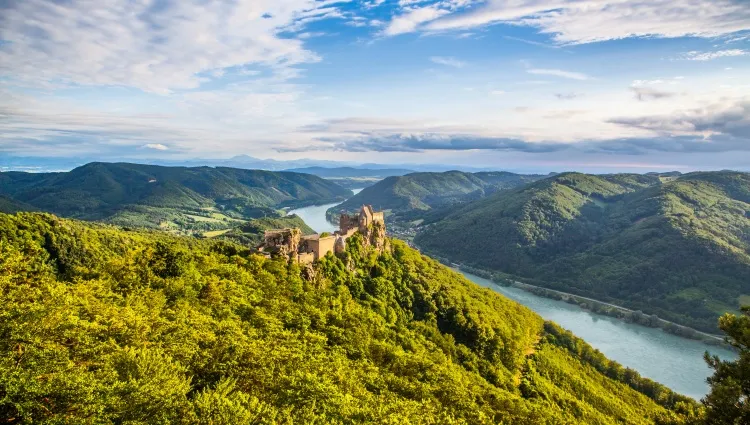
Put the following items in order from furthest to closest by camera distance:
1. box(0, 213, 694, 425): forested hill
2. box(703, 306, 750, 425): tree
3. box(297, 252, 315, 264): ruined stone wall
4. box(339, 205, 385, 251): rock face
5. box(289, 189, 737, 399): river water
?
box(289, 189, 737, 399): river water < box(339, 205, 385, 251): rock face < box(297, 252, 315, 264): ruined stone wall < box(703, 306, 750, 425): tree < box(0, 213, 694, 425): forested hill

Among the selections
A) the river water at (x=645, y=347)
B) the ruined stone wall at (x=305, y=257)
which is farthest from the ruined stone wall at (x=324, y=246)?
the river water at (x=645, y=347)

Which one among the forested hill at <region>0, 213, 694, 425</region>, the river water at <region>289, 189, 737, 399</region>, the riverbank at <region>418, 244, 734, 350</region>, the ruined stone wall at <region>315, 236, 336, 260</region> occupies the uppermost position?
the ruined stone wall at <region>315, 236, 336, 260</region>

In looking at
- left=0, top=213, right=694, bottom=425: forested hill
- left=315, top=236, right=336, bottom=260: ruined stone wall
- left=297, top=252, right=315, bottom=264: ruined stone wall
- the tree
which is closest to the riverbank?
left=0, top=213, right=694, bottom=425: forested hill

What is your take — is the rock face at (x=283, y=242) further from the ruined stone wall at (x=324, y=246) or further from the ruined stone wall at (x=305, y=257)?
the ruined stone wall at (x=324, y=246)

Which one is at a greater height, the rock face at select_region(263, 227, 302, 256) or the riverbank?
the rock face at select_region(263, 227, 302, 256)

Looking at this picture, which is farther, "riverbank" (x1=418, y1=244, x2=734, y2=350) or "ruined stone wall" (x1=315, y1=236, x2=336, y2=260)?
"riverbank" (x1=418, y1=244, x2=734, y2=350)

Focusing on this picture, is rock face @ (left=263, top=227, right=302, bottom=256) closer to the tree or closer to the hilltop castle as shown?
the hilltop castle

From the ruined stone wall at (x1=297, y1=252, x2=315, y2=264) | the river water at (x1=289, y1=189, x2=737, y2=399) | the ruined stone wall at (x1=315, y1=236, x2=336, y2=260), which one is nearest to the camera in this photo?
the ruined stone wall at (x1=297, y1=252, x2=315, y2=264)
